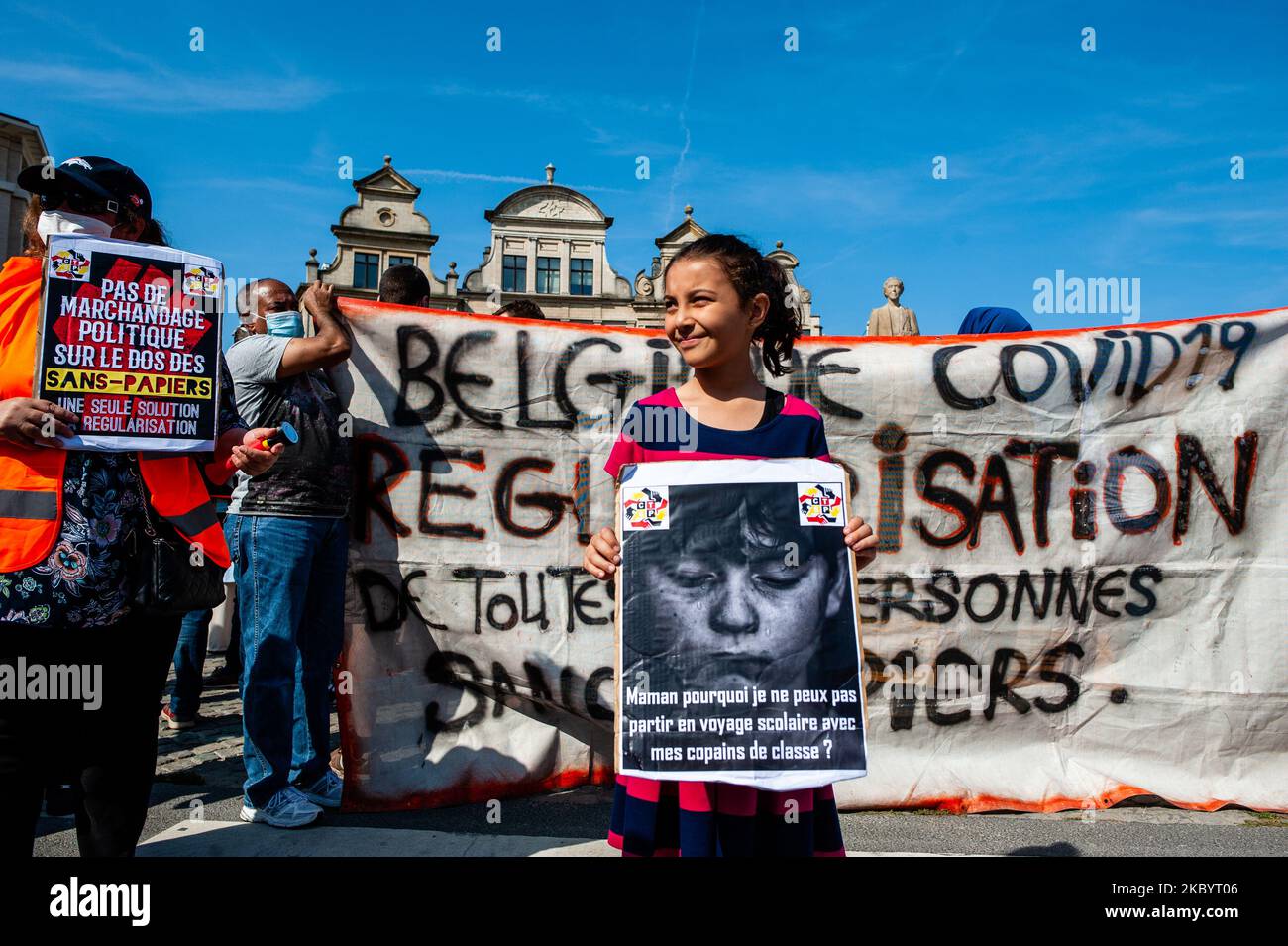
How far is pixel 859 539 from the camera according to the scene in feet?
6.37

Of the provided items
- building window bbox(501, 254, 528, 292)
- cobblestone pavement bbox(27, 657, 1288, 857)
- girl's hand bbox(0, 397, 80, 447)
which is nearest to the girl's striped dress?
girl's hand bbox(0, 397, 80, 447)

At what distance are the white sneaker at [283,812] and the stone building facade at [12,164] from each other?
3251cm

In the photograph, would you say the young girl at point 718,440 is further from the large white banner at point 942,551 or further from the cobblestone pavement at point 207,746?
the cobblestone pavement at point 207,746

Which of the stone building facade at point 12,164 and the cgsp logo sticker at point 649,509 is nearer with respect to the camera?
the cgsp logo sticker at point 649,509

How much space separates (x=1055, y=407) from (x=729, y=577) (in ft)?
9.10

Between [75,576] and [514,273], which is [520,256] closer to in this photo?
[514,273]

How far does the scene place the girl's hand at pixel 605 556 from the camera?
1.97 m

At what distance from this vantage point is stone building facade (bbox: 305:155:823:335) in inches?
1407

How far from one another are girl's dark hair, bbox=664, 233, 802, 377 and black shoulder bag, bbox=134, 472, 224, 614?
1.44 metres

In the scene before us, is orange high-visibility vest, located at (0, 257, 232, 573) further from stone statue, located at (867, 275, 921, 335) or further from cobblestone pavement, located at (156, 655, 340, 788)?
stone statue, located at (867, 275, 921, 335)

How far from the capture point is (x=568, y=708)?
12.4ft

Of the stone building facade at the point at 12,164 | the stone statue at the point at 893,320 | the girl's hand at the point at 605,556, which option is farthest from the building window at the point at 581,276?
the girl's hand at the point at 605,556
